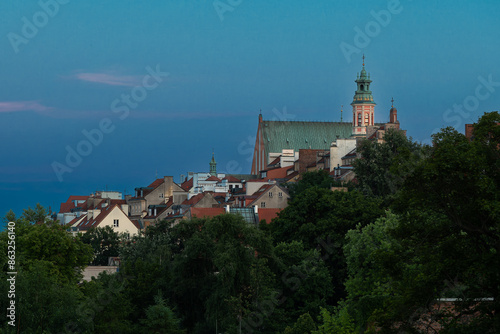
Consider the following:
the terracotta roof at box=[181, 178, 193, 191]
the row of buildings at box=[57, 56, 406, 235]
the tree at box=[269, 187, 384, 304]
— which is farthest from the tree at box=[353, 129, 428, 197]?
the terracotta roof at box=[181, 178, 193, 191]

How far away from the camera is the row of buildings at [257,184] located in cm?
9400

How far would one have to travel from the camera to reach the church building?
154225 millimetres

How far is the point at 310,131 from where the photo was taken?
6353 inches

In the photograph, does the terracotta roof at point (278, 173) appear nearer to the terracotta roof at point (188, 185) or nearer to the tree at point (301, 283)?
the terracotta roof at point (188, 185)

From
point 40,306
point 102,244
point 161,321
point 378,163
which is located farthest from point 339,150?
point 40,306

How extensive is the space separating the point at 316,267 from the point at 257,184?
59.7 metres

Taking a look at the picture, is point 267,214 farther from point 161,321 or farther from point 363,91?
point 363,91

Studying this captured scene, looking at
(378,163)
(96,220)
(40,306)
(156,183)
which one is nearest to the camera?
(40,306)

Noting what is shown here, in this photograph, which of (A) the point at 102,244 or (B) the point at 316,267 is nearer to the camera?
(B) the point at 316,267

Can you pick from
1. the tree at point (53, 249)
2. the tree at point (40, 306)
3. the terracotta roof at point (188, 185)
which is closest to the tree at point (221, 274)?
the tree at point (53, 249)

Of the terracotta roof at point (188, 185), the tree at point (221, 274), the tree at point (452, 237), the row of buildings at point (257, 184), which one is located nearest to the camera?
the tree at point (452, 237)

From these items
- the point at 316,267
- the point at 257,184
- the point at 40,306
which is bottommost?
the point at 40,306

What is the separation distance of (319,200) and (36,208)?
23.2 m

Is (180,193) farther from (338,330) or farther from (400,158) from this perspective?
(400,158)
